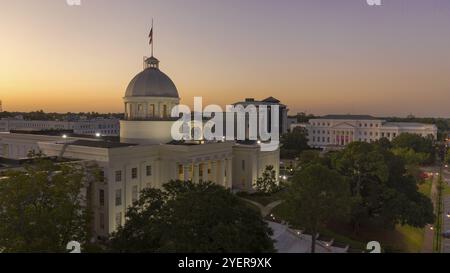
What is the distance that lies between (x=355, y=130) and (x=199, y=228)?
137 metres

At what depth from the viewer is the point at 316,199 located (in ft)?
120

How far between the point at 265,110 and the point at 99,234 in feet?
304

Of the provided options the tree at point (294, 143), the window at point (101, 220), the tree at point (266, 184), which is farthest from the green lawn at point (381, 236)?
the tree at point (294, 143)

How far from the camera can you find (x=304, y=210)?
36812 millimetres

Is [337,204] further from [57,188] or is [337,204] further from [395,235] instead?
[57,188]

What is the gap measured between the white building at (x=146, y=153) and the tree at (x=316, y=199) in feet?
59.3

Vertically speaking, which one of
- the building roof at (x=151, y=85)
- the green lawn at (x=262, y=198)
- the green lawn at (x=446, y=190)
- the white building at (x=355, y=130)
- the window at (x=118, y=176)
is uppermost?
the building roof at (x=151, y=85)

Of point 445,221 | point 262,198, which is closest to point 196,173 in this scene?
point 262,198

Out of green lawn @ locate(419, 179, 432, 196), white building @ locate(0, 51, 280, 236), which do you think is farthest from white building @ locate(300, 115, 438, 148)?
white building @ locate(0, 51, 280, 236)

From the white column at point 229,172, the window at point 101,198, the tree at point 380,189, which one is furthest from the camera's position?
the white column at point 229,172

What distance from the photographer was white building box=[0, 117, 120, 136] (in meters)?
132

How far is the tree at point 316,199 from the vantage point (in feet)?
119

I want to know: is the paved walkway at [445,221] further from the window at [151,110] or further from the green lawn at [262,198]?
the window at [151,110]
